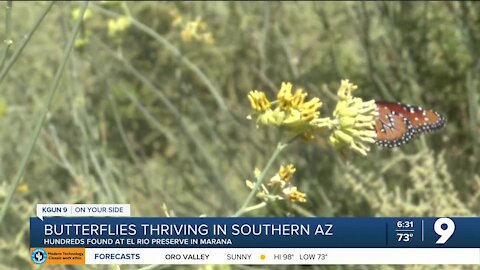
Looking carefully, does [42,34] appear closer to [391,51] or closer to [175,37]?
[175,37]

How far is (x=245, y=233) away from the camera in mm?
1354

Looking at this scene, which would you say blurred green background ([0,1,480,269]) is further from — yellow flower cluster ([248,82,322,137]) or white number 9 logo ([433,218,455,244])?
yellow flower cluster ([248,82,322,137])

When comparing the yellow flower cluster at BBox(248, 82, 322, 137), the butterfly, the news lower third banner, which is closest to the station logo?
the news lower third banner

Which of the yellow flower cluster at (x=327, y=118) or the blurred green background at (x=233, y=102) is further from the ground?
the blurred green background at (x=233, y=102)

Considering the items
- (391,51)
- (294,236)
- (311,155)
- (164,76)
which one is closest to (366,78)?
(391,51)

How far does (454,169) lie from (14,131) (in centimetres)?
152

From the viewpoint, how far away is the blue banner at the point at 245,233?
135cm

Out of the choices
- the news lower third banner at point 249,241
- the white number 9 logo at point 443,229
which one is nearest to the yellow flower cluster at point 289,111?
the news lower third banner at point 249,241

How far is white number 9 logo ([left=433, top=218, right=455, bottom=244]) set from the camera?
141cm

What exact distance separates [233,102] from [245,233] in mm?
1679

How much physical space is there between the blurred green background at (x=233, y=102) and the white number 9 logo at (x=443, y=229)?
525mm

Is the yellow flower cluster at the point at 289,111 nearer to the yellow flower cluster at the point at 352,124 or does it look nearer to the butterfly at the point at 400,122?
the yellow flower cluster at the point at 352,124

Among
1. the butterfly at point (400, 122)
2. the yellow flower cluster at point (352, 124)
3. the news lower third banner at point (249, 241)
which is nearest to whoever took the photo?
the yellow flower cluster at point (352, 124)

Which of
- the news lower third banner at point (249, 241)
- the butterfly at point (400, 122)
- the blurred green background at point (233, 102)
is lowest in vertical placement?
the news lower third banner at point (249, 241)
